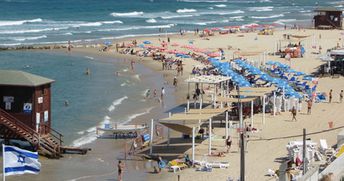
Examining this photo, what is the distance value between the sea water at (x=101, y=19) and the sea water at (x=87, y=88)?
14618 mm

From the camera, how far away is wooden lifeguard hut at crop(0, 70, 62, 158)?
32844mm

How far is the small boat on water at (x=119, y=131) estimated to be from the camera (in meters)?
36.7

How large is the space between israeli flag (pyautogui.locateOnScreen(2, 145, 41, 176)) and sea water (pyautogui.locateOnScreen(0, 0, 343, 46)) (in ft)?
188

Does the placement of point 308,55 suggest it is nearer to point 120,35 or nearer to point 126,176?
point 120,35

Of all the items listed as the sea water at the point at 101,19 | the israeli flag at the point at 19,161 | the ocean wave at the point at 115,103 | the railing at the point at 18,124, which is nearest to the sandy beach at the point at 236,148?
the railing at the point at 18,124

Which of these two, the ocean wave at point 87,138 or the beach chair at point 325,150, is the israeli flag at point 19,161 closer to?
the beach chair at point 325,150

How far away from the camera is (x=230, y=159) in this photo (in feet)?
103

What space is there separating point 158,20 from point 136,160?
78819mm

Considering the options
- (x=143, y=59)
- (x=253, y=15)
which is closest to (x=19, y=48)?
(x=143, y=59)

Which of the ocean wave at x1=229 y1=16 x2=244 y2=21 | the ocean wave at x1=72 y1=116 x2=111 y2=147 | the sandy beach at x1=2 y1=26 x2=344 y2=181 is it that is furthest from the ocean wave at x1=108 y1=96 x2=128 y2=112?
the ocean wave at x1=229 y1=16 x2=244 y2=21

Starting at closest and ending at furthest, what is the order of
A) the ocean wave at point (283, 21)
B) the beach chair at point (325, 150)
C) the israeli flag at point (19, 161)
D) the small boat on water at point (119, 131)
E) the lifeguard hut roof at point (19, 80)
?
the israeli flag at point (19, 161) → the beach chair at point (325, 150) → the lifeguard hut roof at point (19, 80) → the small boat on water at point (119, 131) → the ocean wave at point (283, 21)

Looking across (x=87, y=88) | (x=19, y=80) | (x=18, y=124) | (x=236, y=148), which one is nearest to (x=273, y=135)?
(x=236, y=148)

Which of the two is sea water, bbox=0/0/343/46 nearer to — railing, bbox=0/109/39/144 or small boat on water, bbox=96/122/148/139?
small boat on water, bbox=96/122/148/139

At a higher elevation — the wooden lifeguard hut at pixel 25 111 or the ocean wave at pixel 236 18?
the ocean wave at pixel 236 18
